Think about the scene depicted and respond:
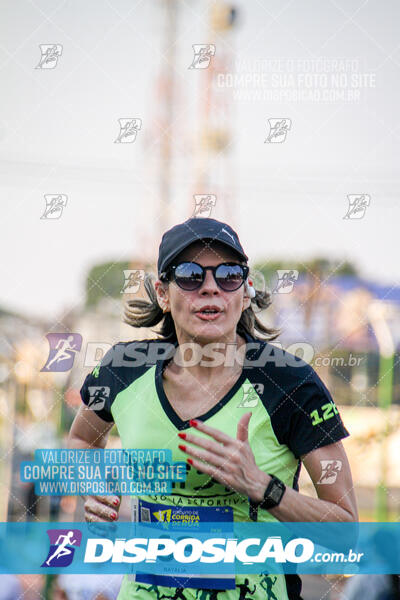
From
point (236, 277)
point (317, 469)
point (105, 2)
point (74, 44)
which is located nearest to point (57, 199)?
point (74, 44)

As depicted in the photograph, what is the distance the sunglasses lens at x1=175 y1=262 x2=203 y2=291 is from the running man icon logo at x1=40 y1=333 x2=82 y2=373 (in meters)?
0.96

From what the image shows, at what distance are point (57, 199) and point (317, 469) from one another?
5.57 feet

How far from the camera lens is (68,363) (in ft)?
9.46

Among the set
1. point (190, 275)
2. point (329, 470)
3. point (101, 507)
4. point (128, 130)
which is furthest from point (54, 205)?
point (329, 470)

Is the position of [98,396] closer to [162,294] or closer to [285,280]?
[162,294]

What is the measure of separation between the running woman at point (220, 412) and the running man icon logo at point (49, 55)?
1.24 meters

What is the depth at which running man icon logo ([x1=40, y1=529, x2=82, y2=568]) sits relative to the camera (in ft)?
8.58

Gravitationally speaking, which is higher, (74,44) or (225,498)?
(74,44)

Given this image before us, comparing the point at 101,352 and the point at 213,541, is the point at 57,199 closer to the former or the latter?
the point at 101,352

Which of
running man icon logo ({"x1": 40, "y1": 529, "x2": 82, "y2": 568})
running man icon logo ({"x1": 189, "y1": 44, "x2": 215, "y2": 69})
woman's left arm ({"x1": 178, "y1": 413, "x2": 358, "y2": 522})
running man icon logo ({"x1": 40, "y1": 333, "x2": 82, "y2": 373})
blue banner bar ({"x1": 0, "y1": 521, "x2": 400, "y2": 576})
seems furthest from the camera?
running man icon logo ({"x1": 40, "y1": 333, "x2": 82, "y2": 373})

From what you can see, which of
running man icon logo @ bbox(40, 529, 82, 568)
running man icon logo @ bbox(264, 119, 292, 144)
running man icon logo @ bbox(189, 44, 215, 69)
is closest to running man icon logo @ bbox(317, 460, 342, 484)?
running man icon logo @ bbox(40, 529, 82, 568)

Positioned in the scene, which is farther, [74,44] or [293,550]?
[74,44]

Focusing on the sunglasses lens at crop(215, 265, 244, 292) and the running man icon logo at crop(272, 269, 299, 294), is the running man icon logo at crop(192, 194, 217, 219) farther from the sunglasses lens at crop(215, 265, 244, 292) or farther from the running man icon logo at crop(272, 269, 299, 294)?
the sunglasses lens at crop(215, 265, 244, 292)

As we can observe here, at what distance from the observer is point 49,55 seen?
2.81 m
